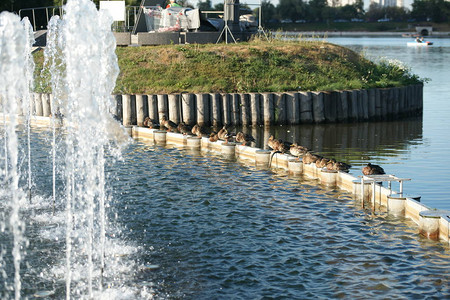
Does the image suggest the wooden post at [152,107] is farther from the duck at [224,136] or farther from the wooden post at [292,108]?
the wooden post at [292,108]

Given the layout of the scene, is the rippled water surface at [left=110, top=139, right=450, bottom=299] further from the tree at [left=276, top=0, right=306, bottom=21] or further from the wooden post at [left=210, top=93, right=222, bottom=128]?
the tree at [left=276, top=0, right=306, bottom=21]

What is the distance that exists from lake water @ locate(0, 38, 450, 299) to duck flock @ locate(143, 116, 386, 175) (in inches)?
27.1

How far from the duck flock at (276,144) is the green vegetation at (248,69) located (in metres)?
3.53

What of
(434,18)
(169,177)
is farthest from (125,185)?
(434,18)

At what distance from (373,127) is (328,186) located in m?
9.83

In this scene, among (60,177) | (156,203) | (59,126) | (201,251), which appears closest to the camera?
(201,251)

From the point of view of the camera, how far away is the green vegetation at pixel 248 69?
2767 cm

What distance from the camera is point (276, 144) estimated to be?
19.7 metres

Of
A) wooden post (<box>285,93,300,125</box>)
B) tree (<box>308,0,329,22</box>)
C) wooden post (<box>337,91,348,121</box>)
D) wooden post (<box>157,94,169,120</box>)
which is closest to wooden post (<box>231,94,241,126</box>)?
wooden post (<box>285,93,300,125</box>)

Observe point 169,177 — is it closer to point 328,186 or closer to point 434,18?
point 328,186

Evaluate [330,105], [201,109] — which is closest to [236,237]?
[201,109]

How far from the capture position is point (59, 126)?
25594 mm

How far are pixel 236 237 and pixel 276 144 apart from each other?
6.86m

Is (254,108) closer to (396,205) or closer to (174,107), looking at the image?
(174,107)
